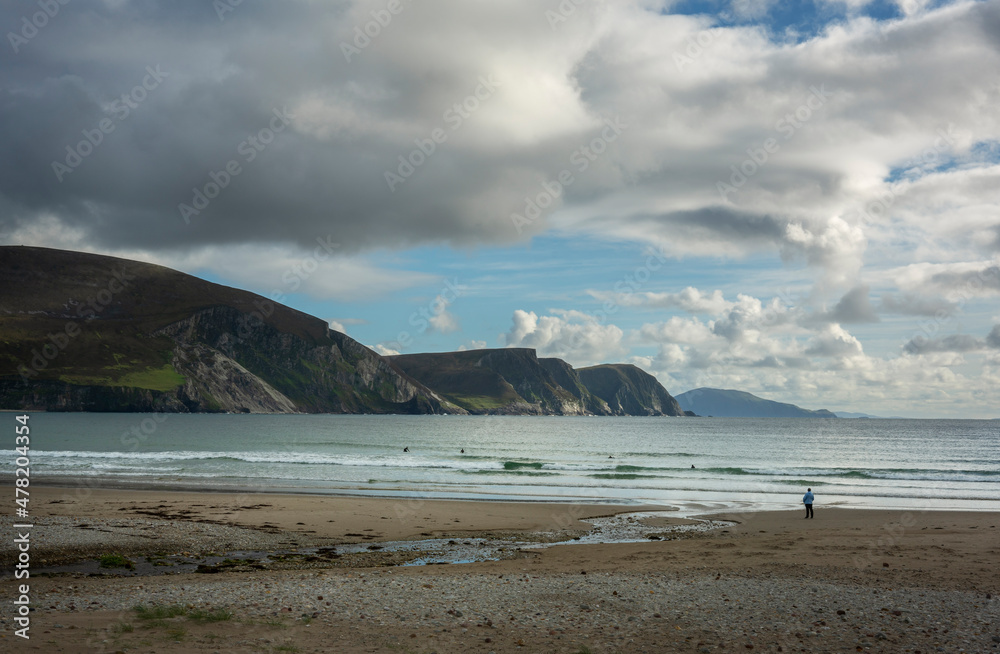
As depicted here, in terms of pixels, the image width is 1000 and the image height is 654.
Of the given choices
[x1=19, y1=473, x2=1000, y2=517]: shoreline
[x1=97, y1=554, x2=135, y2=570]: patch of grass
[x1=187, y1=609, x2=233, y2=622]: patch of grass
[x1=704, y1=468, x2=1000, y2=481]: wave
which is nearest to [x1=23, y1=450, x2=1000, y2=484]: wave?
[x1=704, y1=468, x2=1000, y2=481]: wave

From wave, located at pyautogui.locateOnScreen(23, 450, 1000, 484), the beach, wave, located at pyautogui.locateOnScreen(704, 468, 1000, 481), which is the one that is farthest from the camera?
wave, located at pyautogui.locateOnScreen(704, 468, 1000, 481)

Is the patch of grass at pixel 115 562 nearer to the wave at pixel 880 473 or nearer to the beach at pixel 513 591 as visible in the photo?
the beach at pixel 513 591

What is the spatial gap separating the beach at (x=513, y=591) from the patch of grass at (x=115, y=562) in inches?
20.9

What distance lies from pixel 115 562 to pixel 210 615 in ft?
25.9

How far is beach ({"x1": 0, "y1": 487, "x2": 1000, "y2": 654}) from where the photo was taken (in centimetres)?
996

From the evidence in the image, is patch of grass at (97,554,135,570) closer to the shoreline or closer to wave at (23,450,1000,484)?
the shoreline

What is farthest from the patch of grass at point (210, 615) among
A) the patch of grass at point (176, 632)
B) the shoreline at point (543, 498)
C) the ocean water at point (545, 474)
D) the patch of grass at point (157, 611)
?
the ocean water at point (545, 474)

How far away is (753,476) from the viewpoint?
5366cm

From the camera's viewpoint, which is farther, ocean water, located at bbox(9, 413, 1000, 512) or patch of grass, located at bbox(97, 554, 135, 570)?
ocean water, located at bbox(9, 413, 1000, 512)

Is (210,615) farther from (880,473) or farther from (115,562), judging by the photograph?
(880,473)

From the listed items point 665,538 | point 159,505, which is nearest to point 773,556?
point 665,538

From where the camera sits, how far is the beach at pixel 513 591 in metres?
9.96

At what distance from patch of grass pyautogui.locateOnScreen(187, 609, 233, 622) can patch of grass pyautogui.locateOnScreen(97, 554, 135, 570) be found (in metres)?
6.82

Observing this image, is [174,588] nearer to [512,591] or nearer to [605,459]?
[512,591]
